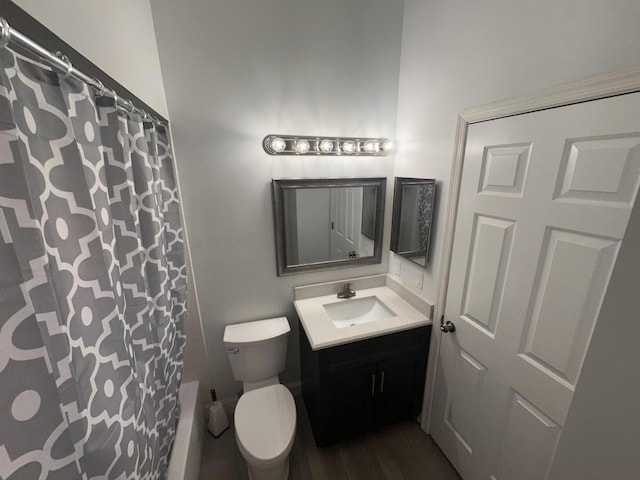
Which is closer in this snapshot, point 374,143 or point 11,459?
point 11,459

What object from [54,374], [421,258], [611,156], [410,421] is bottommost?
[410,421]

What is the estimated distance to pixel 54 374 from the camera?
1.55ft

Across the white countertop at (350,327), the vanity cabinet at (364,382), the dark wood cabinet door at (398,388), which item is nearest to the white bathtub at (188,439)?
the vanity cabinet at (364,382)

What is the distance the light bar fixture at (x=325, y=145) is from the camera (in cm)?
160

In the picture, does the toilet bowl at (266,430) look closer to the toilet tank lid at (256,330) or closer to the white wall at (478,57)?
the toilet tank lid at (256,330)

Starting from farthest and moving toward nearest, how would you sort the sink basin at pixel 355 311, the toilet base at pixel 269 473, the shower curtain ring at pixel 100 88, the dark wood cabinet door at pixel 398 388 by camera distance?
the sink basin at pixel 355 311 < the dark wood cabinet door at pixel 398 388 < the toilet base at pixel 269 473 < the shower curtain ring at pixel 100 88

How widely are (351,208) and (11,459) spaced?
5.76 ft

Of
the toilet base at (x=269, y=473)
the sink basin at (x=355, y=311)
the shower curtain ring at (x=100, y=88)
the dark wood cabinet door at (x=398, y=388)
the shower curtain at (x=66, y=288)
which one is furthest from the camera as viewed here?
the sink basin at (x=355, y=311)

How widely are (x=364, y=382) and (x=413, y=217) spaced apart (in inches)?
43.5

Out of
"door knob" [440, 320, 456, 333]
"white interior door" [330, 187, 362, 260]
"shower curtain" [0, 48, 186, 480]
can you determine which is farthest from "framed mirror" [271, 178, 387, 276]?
"shower curtain" [0, 48, 186, 480]

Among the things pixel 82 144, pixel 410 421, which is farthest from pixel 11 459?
pixel 410 421

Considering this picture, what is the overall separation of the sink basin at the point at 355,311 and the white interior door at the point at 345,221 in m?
0.35

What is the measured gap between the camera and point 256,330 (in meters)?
1.74

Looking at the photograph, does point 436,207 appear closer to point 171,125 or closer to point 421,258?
point 421,258
